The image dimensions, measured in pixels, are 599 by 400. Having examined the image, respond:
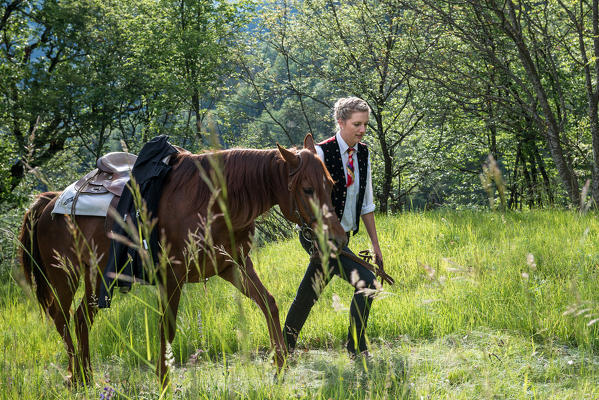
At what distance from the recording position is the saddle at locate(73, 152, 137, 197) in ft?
12.5

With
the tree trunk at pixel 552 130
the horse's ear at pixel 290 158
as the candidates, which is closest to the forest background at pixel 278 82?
the tree trunk at pixel 552 130

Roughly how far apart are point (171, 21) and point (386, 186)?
1171 centimetres

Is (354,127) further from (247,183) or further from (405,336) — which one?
(405,336)

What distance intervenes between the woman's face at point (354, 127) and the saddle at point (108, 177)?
65.7 inches

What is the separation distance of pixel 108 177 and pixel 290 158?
1.82 meters

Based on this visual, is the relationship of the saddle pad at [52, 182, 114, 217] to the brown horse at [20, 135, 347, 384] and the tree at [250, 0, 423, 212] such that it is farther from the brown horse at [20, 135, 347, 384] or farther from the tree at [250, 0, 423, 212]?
the tree at [250, 0, 423, 212]

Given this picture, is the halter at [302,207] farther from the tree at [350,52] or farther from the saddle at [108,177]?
the tree at [350,52]

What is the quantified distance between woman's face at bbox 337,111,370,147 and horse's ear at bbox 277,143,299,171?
29.4 inches

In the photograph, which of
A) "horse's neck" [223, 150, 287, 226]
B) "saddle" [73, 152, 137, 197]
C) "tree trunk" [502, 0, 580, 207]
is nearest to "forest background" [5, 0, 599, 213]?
"tree trunk" [502, 0, 580, 207]

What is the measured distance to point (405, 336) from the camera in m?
3.32

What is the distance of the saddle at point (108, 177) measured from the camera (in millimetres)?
3807

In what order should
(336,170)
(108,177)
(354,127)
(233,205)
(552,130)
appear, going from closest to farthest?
(233,205), (354,127), (336,170), (108,177), (552,130)

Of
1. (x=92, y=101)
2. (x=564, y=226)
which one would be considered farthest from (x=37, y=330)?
(x=92, y=101)

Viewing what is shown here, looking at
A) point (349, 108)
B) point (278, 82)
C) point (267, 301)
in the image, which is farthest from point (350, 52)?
point (267, 301)
